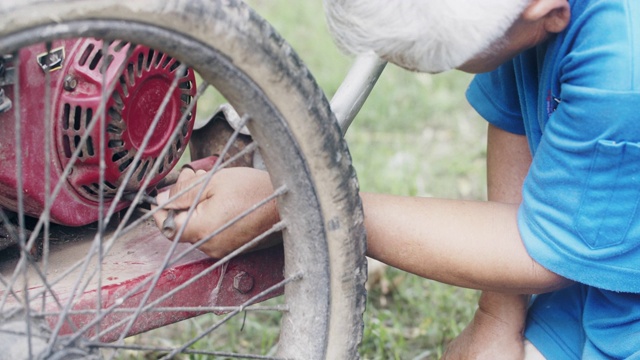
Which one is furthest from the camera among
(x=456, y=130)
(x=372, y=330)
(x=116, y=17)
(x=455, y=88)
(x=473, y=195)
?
(x=455, y=88)

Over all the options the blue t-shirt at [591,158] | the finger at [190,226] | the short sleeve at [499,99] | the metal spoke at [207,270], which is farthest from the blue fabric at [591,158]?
the finger at [190,226]

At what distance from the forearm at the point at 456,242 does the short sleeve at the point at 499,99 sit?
0.36 meters

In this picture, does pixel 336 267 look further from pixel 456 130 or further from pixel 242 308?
pixel 456 130

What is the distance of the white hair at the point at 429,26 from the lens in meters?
1.19

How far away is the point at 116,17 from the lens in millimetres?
1062

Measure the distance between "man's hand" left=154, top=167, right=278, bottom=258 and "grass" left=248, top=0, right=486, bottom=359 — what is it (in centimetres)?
82

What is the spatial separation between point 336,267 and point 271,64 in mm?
347

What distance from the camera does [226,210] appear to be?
1.36m

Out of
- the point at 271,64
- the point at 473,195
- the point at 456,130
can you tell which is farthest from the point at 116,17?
the point at 456,130

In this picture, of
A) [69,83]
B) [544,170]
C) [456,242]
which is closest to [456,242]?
[456,242]

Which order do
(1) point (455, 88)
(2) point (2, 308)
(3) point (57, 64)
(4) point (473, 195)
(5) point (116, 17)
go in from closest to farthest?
(5) point (116, 17) → (2) point (2, 308) → (3) point (57, 64) → (4) point (473, 195) → (1) point (455, 88)

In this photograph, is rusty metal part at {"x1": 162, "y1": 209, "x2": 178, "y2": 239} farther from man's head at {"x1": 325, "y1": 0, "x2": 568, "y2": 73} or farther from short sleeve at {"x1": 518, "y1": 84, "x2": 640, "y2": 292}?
short sleeve at {"x1": 518, "y1": 84, "x2": 640, "y2": 292}

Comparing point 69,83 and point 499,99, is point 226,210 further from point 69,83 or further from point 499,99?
point 499,99

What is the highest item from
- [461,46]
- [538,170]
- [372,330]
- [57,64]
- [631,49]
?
[57,64]
